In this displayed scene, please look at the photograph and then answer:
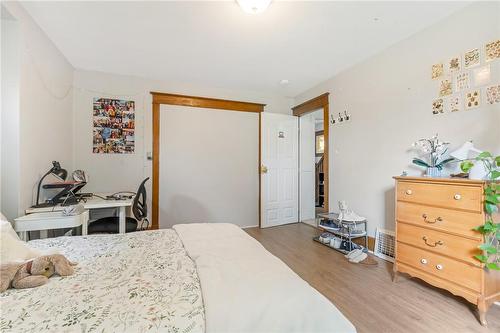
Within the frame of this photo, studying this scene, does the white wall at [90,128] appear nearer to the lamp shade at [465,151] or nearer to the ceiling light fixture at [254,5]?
the ceiling light fixture at [254,5]

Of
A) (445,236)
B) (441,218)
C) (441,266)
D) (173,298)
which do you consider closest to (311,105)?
(441,218)

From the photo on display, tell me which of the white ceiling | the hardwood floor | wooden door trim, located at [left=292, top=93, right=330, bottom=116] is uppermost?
the white ceiling

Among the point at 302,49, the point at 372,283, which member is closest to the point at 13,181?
the point at 302,49

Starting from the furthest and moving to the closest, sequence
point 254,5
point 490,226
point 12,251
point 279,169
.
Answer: point 279,169 → point 254,5 → point 490,226 → point 12,251

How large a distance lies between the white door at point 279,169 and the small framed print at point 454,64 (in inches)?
97.9

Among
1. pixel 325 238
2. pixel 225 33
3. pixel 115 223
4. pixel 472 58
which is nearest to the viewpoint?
pixel 472 58

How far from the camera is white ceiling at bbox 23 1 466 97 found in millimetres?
1979

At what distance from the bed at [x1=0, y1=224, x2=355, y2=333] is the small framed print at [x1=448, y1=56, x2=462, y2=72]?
7.96ft

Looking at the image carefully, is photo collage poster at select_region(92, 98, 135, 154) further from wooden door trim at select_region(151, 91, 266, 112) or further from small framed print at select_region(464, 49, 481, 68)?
small framed print at select_region(464, 49, 481, 68)

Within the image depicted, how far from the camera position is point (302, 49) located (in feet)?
8.75

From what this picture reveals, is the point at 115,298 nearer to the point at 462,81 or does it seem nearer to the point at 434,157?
the point at 434,157

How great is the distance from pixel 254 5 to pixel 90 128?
286 centimetres

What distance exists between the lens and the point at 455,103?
2.08m

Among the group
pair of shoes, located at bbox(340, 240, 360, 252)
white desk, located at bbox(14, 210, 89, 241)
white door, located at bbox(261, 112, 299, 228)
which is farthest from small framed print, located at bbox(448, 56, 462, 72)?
white desk, located at bbox(14, 210, 89, 241)
